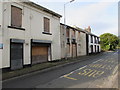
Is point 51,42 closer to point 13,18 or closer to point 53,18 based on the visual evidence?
point 53,18

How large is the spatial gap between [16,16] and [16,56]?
365cm

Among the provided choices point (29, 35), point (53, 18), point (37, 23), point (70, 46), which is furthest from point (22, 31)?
point (70, 46)

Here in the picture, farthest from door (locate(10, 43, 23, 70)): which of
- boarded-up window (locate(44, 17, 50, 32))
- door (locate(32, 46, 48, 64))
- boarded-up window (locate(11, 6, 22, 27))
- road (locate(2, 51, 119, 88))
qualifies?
boarded-up window (locate(44, 17, 50, 32))

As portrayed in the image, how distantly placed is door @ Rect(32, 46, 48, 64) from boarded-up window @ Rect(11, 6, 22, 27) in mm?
3009

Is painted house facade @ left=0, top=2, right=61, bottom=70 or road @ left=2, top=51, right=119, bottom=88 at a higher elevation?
painted house facade @ left=0, top=2, right=61, bottom=70

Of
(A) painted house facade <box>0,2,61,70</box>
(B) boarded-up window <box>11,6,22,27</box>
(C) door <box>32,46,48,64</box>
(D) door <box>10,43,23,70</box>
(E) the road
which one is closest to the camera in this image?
(E) the road

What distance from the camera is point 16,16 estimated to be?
28.3 feet

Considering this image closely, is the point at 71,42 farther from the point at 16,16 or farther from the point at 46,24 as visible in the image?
the point at 16,16

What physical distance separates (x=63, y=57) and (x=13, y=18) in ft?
30.9

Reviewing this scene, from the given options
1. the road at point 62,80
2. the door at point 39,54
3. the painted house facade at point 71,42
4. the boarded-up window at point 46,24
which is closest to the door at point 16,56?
the door at point 39,54

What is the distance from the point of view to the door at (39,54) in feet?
34.2

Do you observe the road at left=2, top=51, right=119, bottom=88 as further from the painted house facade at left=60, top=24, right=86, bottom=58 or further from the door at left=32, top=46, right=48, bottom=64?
the painted house facade at left=60, top=24, right=86, bottom=58

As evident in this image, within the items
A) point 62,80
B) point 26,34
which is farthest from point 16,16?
point 62,80

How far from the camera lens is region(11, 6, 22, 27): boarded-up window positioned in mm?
8289
